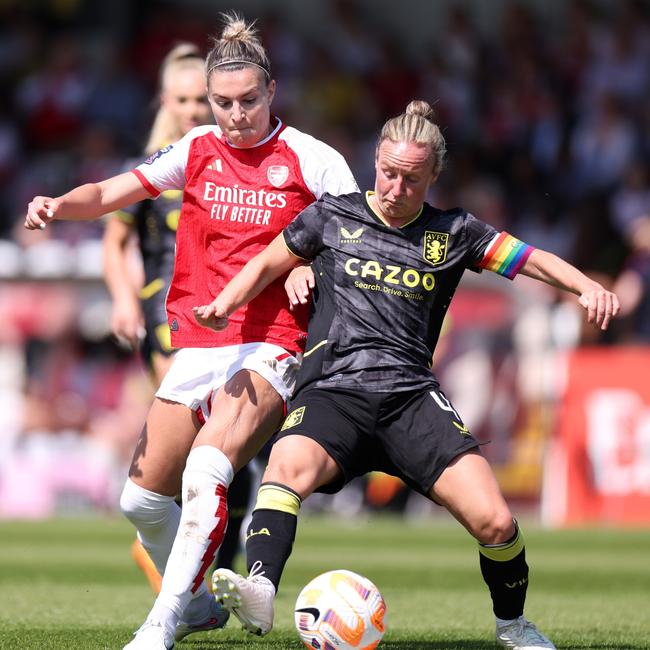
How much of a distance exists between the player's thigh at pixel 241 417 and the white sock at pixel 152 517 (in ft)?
1.58

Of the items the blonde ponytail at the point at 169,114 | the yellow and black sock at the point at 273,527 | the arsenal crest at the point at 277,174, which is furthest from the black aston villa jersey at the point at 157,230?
the yellow and black sock at the point at 273,527

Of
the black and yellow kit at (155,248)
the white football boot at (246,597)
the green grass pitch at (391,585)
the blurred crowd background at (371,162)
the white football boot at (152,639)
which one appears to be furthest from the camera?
the blurred crowd background at (371,162)

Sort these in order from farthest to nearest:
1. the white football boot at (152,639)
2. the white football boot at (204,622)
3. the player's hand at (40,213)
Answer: the white football boot at (204,622) < the player's hand at (40,213) < the white football boot at (152,639)

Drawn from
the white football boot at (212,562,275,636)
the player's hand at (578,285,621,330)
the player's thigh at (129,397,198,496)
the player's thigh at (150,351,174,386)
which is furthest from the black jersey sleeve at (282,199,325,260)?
the player's thigh at (150,351,174,386)

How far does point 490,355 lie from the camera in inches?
609

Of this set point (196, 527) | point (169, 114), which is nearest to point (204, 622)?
point (196, 527)

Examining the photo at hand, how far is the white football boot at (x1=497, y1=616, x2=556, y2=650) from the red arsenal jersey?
1.39 m

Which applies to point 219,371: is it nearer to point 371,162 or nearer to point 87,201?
point 87,201

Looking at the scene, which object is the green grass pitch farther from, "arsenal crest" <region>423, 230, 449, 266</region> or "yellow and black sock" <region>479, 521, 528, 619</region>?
"arsenal crest" <region>423, 230, 449, 266</region>

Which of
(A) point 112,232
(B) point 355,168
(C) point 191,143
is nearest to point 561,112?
(B) point 355,168

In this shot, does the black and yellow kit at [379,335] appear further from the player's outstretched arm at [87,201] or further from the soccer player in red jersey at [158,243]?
the soccer player in red jersey at [158,243]

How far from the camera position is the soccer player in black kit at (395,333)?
5277 mm

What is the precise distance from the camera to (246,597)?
4.77 meters

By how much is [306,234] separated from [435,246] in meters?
0.51
